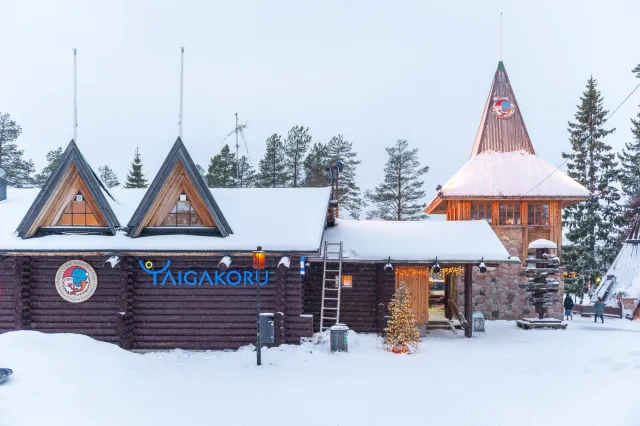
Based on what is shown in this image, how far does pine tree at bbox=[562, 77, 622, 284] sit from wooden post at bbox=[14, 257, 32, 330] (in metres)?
35.1

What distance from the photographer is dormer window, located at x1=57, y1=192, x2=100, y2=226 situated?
1545cm

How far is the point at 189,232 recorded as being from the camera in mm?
15383

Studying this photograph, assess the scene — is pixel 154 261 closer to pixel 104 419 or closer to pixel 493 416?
pixel 104 419

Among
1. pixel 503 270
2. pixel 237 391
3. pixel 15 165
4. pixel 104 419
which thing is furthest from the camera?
→ pixel 15 165

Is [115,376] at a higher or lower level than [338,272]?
lower

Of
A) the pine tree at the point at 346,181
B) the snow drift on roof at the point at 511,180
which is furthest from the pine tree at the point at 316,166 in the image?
the snow drift on roof at the point at 511,180

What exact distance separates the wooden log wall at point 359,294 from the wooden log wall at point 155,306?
3.17 metres

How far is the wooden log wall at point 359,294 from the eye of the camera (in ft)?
59.6

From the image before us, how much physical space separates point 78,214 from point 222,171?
30602 millimetres

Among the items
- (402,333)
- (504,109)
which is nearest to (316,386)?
(402,333)

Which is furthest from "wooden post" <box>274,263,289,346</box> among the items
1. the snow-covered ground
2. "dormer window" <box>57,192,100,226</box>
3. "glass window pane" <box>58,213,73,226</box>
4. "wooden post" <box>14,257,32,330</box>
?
"wooden post" <box>14,257,32,330</box>

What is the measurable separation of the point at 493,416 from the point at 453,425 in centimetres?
103

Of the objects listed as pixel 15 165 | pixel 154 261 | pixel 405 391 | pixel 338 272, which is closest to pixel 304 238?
pixel 338 272

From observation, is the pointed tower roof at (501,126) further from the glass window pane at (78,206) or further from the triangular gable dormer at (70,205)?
the glass window pane at (78,206)
